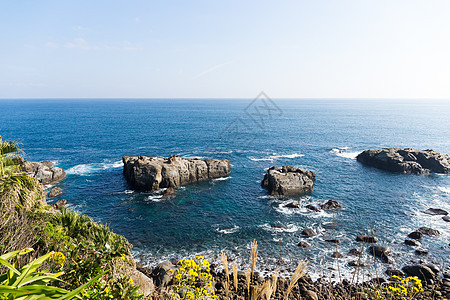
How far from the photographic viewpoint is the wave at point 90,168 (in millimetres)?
48134

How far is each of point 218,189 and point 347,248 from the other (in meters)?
21.9

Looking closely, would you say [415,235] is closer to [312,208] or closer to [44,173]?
[312,208]

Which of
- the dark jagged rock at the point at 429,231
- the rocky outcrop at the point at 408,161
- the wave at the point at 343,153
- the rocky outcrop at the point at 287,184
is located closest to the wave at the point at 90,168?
the rocky outcrop at the point at 287,184

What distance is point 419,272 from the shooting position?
893 inches

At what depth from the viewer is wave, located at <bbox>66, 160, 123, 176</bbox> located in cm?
4813

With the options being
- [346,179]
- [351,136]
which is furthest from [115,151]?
[351,136]

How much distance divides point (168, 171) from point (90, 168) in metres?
20.6

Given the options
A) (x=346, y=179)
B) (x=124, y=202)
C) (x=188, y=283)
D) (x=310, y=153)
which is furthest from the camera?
(x=310, y=153)

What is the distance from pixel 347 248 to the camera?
26672 millimetres

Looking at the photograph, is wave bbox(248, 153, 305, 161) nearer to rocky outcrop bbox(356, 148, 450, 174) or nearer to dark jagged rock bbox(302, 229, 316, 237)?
rocky outcrop bbox(356, 148, 450, 174)

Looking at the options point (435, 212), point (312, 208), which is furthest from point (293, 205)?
point (435, 212)

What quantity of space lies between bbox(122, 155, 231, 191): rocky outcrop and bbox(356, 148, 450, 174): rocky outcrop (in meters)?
35.1

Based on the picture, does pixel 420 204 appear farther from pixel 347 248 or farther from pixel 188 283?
pixel 188 283

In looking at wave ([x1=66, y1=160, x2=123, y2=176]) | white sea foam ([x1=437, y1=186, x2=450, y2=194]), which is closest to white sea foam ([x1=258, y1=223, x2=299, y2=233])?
white sea foam ([x1=437, y1=186, x2=450, y2=194])
